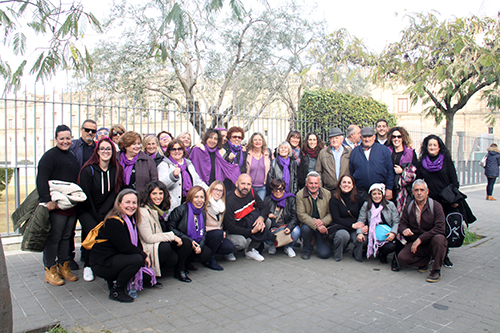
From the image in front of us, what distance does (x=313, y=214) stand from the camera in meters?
6.03

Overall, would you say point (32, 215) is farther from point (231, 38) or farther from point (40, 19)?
point (231, 38)

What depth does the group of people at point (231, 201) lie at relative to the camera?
4551 millimetres

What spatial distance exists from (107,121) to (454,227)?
1571cm

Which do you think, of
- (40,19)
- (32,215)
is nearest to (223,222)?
(32,215)

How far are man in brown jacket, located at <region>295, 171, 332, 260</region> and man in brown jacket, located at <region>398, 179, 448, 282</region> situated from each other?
1131 millimetres

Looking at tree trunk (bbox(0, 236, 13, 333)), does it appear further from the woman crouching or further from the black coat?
the black coat

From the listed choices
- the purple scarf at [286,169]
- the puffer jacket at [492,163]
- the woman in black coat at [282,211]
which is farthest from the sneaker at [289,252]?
the puffer jacket at [492,163]

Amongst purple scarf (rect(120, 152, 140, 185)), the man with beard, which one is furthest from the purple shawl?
purple scarf (rect(120, 152, 140, 185))

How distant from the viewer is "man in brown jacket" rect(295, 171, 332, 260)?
5.87 m

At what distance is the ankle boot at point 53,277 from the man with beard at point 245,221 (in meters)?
2.25

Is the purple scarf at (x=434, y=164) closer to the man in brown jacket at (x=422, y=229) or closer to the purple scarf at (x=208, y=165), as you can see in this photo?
the man in brown jacket at (x=422, y=229)

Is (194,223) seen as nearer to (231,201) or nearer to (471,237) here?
(231,201)

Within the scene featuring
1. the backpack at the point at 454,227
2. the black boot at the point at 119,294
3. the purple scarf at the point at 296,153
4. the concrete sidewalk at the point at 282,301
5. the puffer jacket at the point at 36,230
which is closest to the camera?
the concrete sidewalk at the point at 282,301

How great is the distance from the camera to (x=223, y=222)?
5645 mm
